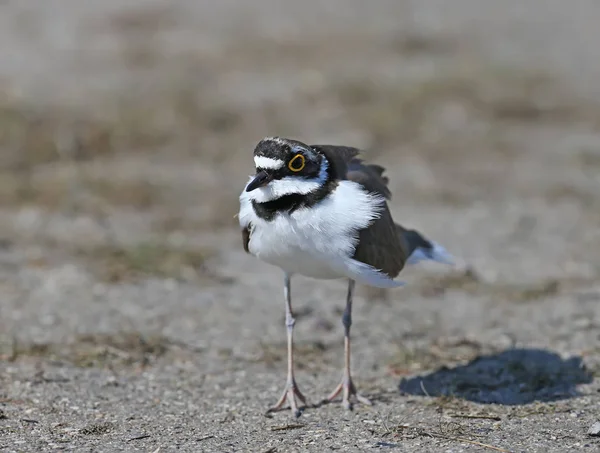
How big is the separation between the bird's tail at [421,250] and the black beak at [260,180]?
169cm

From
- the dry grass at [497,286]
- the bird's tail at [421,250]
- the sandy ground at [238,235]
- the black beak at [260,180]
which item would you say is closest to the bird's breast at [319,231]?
the black beak at [260,180]

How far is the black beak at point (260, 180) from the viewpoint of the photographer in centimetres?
589

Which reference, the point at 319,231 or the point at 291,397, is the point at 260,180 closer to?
the point at 319,231

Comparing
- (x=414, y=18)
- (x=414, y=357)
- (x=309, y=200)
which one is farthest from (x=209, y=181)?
(x=414, y=18)

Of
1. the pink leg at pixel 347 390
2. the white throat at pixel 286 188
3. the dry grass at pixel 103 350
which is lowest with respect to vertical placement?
the pink leg at pixel 347 390

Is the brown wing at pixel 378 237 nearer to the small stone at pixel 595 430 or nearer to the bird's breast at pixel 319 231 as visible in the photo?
the bird's breast at pixel 319 231

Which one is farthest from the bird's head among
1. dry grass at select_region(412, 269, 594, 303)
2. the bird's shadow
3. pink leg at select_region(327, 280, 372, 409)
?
dry grass at select_region(412, 269, 594, 303)

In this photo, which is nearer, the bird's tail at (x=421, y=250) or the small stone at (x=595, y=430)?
the small stone at (x=595, y=430)

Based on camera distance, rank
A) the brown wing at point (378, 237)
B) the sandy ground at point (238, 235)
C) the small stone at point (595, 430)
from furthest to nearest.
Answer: the sandy ground at point (238, 235)
the brown wing at point (378, 237)
the small stone at point (595, 430)

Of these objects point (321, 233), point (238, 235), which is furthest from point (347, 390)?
point (238, 235)

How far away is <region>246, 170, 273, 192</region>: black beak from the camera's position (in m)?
5.89

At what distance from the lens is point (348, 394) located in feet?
22.2

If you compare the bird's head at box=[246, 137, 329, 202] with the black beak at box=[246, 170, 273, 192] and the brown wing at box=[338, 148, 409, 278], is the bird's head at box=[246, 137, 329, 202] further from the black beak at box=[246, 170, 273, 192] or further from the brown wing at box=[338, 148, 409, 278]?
the brown wing at box=[338, 148, 409, 278]

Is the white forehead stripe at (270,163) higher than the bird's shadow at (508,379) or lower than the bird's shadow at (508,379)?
higher
